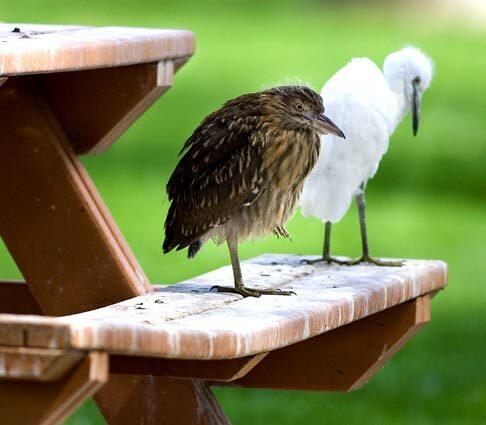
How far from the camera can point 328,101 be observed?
19.8 ft

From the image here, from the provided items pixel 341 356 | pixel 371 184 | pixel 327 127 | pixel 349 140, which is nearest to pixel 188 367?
pixel 341 356

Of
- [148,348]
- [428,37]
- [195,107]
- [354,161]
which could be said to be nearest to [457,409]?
[354,161]

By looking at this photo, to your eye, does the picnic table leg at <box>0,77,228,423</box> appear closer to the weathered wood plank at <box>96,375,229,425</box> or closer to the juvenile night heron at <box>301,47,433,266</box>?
the weathered wood plank at <box>96,375,229,425</box>

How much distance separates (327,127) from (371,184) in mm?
7546

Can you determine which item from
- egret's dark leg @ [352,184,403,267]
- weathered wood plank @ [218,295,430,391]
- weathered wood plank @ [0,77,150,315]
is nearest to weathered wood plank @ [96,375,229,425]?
weathered wood plank @ [218,295,430,391]

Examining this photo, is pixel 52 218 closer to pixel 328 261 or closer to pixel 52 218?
pixel 52 218

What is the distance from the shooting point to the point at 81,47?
15.0 ft

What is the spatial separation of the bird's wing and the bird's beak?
21 cm

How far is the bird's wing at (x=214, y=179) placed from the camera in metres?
5.05

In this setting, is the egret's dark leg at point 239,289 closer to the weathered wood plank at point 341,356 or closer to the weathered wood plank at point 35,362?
the weathered wood plank at point 341,356

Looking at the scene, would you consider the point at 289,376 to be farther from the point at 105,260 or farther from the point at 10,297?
the point at 10,297

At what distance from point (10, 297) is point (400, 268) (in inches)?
49.1

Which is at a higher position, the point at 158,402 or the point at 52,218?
the point at 52,218

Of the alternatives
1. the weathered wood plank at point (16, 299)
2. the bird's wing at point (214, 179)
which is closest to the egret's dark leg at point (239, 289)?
the bird's wing at point (214, 179)
